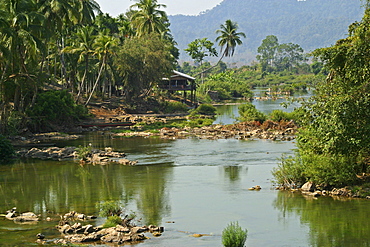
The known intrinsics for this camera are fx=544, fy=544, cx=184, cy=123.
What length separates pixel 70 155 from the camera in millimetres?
35312

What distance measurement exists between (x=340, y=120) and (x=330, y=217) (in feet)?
13.4

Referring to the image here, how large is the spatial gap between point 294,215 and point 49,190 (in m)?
11.7

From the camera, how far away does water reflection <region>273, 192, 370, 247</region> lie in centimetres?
1700

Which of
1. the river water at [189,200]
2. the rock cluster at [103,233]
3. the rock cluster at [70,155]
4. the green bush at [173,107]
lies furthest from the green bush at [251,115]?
the rock cluster at [103,233]

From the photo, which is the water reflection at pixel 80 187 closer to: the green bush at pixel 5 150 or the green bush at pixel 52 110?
the green bush at pixel 5 150

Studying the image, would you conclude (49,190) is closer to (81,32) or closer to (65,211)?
(65,211)

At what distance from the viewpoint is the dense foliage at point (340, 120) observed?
2153 cm

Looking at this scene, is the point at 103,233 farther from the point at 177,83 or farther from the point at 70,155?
the point at 177,83

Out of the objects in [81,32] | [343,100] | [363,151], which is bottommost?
[363,151]

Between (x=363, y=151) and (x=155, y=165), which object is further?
(x=155, y=165)

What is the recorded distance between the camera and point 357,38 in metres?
22.1

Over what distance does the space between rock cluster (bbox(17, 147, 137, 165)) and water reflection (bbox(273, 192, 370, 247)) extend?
13.7 meters

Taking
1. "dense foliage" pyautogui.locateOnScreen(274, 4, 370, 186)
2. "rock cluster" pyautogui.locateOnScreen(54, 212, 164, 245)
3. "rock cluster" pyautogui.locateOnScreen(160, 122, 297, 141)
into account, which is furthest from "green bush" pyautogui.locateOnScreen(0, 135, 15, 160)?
"dense foliage" pyautogui.locateOnScreen(274, 4, 370, 186)

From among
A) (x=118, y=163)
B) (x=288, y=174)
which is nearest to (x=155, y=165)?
(x=118, y=163)
